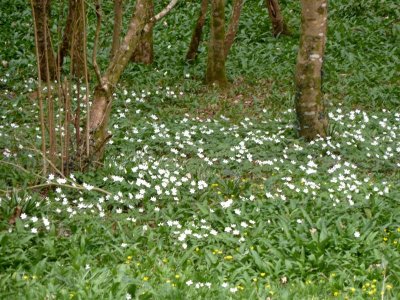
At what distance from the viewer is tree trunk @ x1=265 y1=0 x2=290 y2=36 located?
1559 centimetres

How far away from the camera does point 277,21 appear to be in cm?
1578

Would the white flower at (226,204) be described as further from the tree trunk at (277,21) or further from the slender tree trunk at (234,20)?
the tree trunk at (277,21)

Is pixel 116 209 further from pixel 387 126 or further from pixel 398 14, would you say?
pixel 398 14

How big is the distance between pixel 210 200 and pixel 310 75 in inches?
132

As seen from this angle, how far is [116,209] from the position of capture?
6.84 m

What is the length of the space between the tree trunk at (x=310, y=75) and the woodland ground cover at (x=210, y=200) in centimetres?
30

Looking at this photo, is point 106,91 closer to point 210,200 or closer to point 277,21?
point 210,200

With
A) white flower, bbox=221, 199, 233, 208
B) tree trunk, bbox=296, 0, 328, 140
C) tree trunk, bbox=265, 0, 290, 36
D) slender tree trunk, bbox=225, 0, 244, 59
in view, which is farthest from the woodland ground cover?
tree trunk, bbox=265, 0, 290, 36

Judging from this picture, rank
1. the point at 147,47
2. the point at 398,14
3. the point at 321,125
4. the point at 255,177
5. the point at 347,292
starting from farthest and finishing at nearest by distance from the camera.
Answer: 1. the point at 398,14
2. the point at 147,47
3. the point at 321,125
4. the point at 255,177
5. the point at 347,292

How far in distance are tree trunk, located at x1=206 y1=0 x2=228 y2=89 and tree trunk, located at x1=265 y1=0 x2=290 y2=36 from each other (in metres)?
3.50

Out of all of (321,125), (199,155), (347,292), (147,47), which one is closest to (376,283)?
(347,292)

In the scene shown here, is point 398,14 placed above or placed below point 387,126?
above

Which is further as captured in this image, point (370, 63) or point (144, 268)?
point (370, 63)

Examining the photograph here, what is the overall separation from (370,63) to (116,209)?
356 inches
